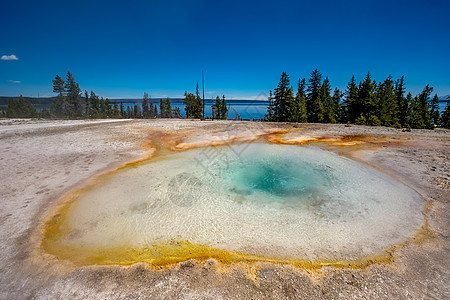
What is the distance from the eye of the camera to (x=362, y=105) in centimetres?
3278

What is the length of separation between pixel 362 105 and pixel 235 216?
37212 mm

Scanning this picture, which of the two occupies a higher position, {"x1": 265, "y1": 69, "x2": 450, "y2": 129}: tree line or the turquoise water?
{"x1": 265, "y1": 69, "x2": 450, "y2": 129}: tree line

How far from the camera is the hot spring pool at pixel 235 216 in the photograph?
15.9ft

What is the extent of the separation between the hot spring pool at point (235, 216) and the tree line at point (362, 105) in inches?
1129

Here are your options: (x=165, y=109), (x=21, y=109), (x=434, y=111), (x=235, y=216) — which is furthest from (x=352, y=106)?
(x=21, y=109)

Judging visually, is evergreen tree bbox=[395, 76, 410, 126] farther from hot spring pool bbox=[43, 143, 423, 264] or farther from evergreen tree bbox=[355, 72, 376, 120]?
hot spring pool bbox=[43, 143, 423, 264]

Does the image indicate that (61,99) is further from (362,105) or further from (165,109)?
(362,105)

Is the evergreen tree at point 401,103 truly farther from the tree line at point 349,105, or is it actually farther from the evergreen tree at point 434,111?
the evergreen tree at point 434,111

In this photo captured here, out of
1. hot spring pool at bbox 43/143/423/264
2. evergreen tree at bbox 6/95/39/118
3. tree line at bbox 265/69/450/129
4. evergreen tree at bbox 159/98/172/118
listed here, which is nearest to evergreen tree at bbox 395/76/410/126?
tree line at bbox 265/69/450/129

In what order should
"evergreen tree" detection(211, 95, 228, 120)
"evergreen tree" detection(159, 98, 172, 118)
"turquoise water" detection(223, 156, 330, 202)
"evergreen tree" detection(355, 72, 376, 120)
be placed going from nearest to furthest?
1. "turquoise water" detection(223, 156, 330, 202)
2. "evergreen tree" detection(355, 72, 376, 120)
3. "evergreen tree" detection(211, 95, 228, 120)
4. "evergreen tree" detection(159, 98, 172, 118)

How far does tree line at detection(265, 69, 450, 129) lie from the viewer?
32406 millimetres

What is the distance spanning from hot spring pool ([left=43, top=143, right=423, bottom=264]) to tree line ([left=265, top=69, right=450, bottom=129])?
28.7 meters

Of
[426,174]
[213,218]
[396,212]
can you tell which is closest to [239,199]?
[213,218]

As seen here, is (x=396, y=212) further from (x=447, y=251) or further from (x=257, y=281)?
(x=257, y=281)
